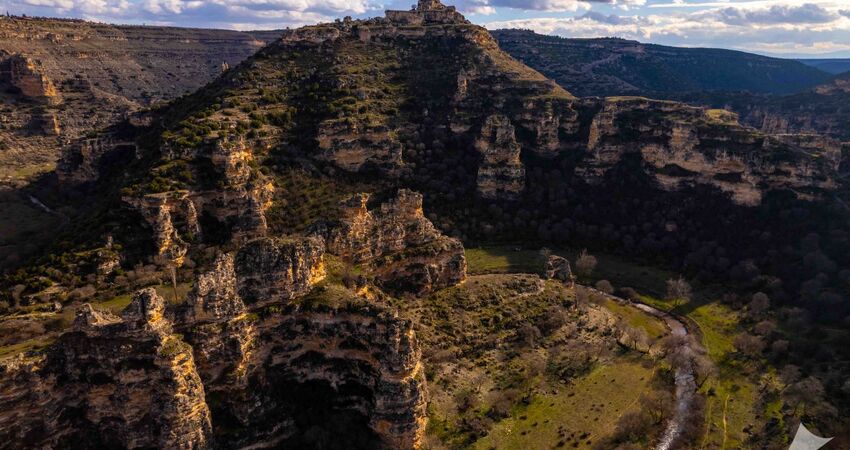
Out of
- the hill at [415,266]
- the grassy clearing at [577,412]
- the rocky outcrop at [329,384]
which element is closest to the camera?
the hill at [415,266]

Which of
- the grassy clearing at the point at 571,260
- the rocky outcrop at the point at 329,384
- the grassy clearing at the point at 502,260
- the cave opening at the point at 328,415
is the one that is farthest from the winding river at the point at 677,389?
the cave opening at the point at 328,415

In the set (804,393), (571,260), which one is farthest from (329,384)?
(571,260)

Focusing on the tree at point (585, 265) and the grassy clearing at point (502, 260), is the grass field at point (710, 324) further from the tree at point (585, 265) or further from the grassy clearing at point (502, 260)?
the tree at point (585, 265)

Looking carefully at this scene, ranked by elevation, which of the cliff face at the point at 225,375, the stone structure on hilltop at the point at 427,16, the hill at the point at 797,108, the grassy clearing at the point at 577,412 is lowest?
the grassy clearing at the point at 577,412

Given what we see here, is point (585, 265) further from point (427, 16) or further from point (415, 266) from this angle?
point (427, 16)

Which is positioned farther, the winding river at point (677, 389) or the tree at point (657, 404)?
the tree at point (657, 404)
